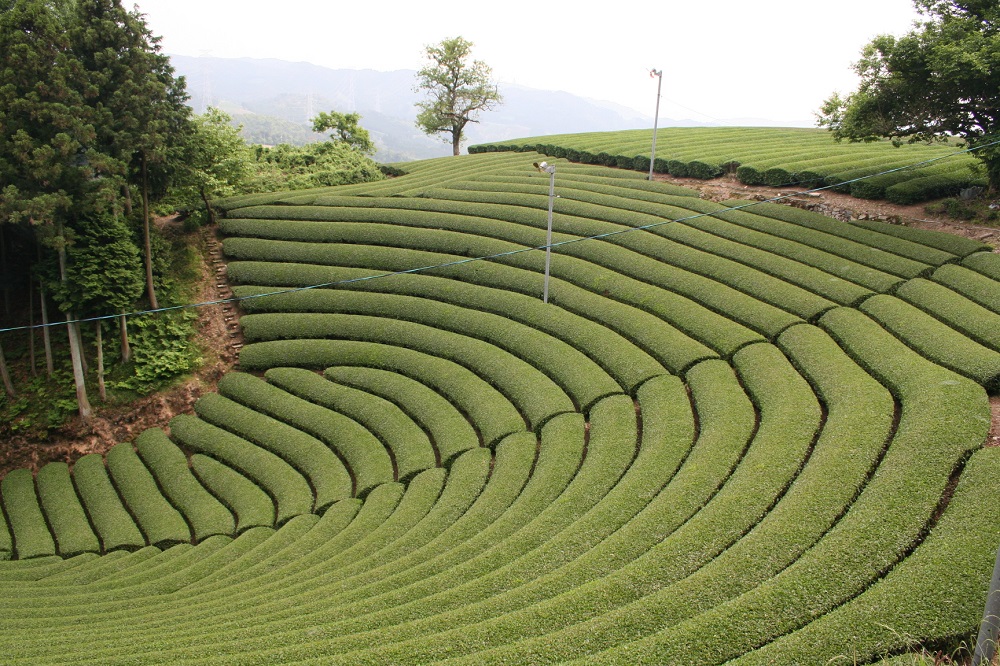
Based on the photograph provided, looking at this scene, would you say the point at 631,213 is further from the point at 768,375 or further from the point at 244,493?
the point at 244,493

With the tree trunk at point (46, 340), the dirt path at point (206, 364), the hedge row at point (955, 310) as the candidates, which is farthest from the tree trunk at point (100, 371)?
the hedge row at point (955, 310)

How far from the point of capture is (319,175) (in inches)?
1512

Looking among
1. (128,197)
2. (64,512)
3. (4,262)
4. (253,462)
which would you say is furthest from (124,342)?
(253,462)

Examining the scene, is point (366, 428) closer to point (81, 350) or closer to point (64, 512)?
point (64, 512)

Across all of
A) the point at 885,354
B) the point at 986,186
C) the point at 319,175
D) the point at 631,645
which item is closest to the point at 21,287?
the point at 319,175

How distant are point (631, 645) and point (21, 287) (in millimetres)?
27774

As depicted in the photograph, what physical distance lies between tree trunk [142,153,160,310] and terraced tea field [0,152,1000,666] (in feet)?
12.1

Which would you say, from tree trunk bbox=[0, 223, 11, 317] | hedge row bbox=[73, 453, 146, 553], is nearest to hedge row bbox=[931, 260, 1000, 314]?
hedge row bbox=[73, 453, 146, 553]

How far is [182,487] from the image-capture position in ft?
64.3

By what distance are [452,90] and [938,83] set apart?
1515 inches

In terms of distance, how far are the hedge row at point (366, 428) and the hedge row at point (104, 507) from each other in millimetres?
4716

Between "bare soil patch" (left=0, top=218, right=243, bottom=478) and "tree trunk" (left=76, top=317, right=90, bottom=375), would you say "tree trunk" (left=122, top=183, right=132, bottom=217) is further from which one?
"tree trunk" (left=76, top=317, right=90, bottom=375)

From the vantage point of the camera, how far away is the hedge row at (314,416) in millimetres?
18156

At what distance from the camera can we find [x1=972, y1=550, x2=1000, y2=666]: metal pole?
6883 millimetres
